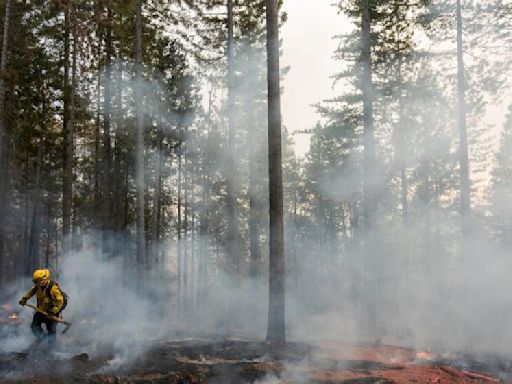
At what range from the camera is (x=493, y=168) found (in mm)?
33062

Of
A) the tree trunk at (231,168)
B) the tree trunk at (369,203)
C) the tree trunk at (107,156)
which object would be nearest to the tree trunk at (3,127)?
the tree trunk at (107,156)

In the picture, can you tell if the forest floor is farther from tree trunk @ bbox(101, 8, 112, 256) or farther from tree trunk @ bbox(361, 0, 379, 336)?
tree trunk @ bbox(101, 8, 112, 256)

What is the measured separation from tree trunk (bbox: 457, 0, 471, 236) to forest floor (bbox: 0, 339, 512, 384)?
671cm

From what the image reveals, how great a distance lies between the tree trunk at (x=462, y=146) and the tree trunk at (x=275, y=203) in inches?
328

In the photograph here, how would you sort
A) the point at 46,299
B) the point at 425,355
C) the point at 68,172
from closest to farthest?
the point at 46,299 → the point at 425,355 → the point at 68,172

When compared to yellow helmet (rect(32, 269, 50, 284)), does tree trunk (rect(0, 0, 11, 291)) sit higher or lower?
higher

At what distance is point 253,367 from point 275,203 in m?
4.35

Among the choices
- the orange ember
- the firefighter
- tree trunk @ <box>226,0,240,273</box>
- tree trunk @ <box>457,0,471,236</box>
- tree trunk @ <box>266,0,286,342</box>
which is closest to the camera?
the firefighter

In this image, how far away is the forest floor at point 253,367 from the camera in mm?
8047

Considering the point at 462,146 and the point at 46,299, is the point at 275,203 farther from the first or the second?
the point at 462,146

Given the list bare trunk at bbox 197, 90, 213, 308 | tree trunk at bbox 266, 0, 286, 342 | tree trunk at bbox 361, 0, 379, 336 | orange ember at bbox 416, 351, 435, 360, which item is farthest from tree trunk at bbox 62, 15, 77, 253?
orange ember at bbox 416, 351, 435, 360

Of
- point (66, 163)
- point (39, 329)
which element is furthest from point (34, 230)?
point (39, 329)

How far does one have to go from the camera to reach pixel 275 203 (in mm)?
11680

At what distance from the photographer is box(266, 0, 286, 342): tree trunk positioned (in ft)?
37.1
